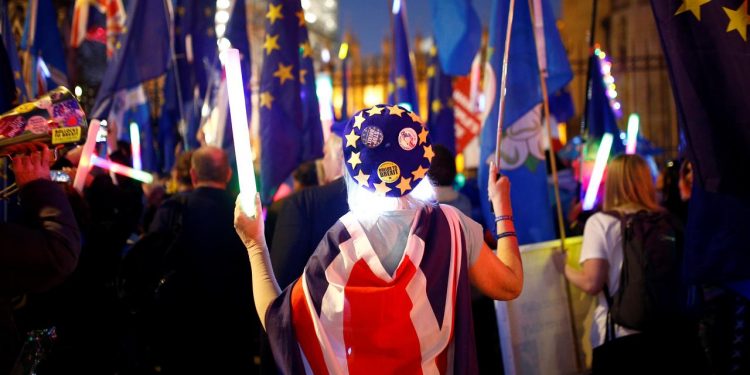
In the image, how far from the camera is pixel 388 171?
7.77ft

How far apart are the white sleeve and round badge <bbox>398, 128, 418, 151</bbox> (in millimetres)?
1987

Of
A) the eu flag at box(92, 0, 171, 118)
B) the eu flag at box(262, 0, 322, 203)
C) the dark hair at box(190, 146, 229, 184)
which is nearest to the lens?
the dark hair at box(190, 146, 229, 184)

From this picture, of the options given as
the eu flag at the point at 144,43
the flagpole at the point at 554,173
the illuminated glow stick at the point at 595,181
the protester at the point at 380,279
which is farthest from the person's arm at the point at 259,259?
the eu flag at the point at 144,43

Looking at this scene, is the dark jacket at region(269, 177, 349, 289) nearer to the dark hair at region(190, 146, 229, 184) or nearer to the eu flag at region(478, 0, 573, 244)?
the eu flag at region(478, 0, 573, 244)

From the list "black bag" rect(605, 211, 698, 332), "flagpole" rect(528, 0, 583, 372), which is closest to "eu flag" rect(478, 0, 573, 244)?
"flagpole" rect(528, 0, 583, 372)

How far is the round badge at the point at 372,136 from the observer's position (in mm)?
2361

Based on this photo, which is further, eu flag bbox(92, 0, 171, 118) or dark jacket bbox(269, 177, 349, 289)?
eu flag bbox(92, 0, 171, 118)

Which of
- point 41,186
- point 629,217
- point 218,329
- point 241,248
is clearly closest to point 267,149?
point 241,248

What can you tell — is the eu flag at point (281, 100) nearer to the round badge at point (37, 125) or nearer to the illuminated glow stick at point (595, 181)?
the illuminated glow stick at point (595, 181)

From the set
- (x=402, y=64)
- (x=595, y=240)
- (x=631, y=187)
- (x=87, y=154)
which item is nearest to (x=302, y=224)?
(x=87, y=154)

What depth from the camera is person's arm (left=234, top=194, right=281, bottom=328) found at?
7.70 ft

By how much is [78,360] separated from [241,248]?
130 cm

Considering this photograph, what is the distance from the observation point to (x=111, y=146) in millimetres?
6285

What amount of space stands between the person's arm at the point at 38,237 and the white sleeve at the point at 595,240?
280cm
